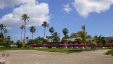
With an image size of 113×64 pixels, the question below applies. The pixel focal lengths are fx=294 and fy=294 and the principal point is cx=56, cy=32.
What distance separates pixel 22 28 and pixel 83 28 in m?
84.0

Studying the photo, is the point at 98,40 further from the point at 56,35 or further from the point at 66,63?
the point at 66,63

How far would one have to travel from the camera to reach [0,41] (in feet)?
468

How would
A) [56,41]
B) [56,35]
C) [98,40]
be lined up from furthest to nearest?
[56,35] < [56,41] < [98,40]

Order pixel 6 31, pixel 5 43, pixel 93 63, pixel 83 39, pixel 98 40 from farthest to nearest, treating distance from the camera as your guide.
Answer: pixel 6 31 → pixel 5 43 → pixel 98 40 → pixel 83 39 → pixel 93 63

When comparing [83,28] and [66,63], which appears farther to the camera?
[83,28]

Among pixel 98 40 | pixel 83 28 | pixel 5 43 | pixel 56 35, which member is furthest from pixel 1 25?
pixel 83 28

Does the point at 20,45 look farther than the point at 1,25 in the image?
No

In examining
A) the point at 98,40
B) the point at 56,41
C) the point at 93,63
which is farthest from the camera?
the point at 56,41

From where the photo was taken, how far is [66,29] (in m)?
197

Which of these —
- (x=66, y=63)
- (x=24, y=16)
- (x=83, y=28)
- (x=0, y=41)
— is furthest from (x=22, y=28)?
(x=66, y=63)

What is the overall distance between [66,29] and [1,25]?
42.9 meters

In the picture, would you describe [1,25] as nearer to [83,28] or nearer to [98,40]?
[98,40]

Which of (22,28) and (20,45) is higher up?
(22,28)

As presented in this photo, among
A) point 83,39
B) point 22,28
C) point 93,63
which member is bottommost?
point 93,63
